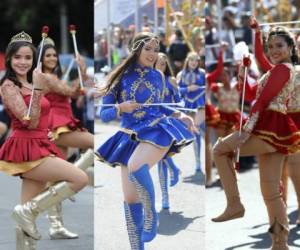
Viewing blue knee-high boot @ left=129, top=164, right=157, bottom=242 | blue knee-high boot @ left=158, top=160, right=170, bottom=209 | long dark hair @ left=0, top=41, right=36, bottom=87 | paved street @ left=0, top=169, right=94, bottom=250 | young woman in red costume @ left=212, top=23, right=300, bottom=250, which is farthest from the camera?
paved street @ left=0, top=169, right=94, bottom=250

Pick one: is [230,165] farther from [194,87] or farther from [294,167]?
[294,167]

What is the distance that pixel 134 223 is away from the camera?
200 inches

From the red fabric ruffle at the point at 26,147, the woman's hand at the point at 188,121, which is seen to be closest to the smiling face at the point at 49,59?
the red fabric ruffle at the point at 26,147

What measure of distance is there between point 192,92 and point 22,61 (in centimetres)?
111

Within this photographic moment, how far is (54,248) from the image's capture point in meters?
6.31

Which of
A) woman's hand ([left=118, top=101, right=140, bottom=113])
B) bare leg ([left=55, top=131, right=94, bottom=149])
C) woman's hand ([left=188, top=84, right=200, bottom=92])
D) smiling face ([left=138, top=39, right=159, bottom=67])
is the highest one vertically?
smiling face ([left=138, top=39, right=159, bottom=67])

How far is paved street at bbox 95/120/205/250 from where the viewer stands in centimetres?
516

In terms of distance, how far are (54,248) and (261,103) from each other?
6.18 ft

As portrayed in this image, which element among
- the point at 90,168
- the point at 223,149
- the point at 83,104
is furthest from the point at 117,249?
the point at 83,104

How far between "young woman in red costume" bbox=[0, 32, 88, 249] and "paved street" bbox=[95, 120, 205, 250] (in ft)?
0.74

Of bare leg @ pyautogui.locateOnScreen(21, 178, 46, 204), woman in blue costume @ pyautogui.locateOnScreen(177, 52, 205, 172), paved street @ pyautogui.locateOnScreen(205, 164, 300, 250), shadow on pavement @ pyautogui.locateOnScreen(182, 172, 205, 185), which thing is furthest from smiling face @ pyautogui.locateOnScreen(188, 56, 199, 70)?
paved street @ pyautogui.locateOnScreen(205, 164, 300, 250)

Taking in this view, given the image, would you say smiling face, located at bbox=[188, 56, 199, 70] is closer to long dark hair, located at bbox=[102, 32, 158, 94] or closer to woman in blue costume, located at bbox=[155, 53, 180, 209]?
woman in blue costume, located at bbox=[155, 53, 180, 209]

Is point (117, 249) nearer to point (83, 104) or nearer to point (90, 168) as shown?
point (90, 168)

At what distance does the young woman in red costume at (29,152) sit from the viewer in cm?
520
